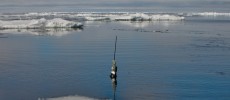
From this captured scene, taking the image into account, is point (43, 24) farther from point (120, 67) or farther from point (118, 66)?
point (120, 67)

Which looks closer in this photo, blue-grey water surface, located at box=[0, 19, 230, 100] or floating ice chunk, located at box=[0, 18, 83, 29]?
blue-grey water surface, located at box=[0, 19, 230, 100]

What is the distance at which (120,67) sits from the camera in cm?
2753

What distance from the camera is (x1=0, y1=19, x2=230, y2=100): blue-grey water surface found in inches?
850

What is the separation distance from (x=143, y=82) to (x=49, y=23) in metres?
31.2

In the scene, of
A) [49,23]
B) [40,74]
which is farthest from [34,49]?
[49,23]

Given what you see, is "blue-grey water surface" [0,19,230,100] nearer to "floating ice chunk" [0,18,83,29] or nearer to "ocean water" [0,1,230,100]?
"ocean water" [0,1,230,100]

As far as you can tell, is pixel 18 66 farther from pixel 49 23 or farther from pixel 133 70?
pixel 49 23

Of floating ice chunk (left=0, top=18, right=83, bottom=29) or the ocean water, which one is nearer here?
the ocean water

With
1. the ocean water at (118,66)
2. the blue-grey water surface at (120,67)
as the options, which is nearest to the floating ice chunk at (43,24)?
the ocean water at (118,66)

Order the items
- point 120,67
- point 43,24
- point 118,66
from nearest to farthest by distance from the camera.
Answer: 1. point 120,67
2. point 118,66
3. point 43,24

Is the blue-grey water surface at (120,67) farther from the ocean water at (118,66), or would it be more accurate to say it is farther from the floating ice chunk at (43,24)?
the floating ice chunk at (43,24)

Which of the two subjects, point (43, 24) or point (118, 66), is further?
point (43, 24)

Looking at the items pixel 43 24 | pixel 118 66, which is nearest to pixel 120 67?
pixel 118 66

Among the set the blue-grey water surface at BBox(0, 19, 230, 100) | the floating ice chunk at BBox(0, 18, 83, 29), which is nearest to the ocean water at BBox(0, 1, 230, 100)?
the blue-grey water surface at BBox(0, 19, 230, 100)
